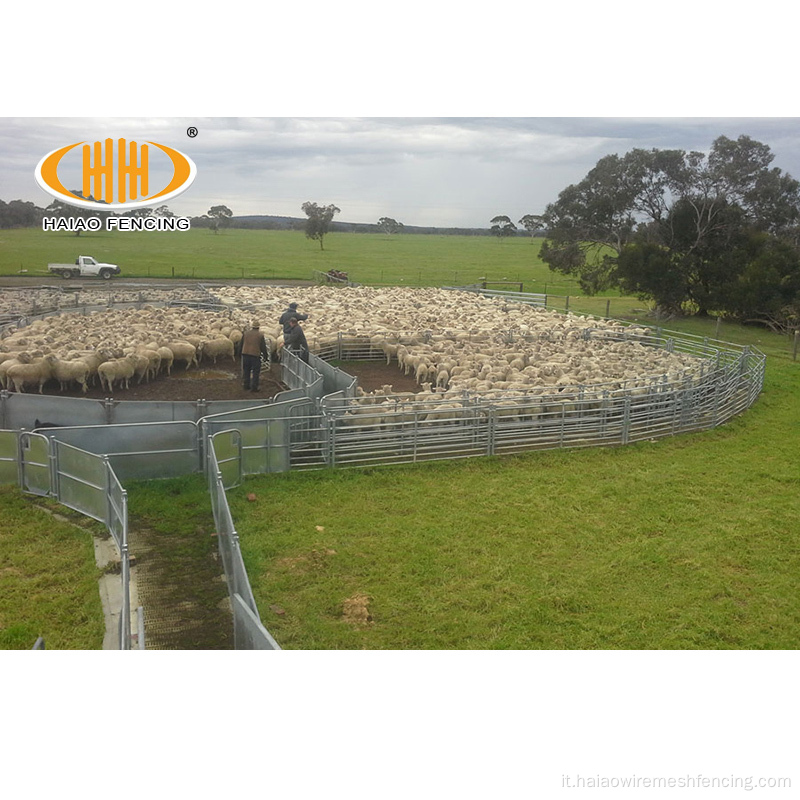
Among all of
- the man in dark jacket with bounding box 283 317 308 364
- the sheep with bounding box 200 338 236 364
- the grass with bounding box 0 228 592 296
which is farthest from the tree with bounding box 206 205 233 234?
the man in dark jacket with bounding box 283 317 308 364

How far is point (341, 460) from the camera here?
12695 mm

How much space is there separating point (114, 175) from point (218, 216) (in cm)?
1512

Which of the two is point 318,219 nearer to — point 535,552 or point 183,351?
point 183,351

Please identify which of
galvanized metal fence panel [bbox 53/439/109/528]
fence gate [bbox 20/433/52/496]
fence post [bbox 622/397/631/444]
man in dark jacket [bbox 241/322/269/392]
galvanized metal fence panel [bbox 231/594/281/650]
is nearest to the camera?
galvanized metal fence panel [bbox 231/594/281/650]

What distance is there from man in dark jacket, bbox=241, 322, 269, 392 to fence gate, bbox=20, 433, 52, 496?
19.3ft

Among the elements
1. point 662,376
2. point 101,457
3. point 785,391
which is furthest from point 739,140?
point 101,457

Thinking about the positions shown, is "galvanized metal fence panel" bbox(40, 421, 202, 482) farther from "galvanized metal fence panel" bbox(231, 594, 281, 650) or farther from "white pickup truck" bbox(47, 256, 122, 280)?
"white pickup truck" bbox(47, 256, 122, 280)

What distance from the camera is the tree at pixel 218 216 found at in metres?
29.9

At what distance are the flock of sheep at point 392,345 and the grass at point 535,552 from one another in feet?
9.69

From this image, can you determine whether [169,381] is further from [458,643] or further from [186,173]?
[458,643]

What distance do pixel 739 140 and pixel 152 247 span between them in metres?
29.1

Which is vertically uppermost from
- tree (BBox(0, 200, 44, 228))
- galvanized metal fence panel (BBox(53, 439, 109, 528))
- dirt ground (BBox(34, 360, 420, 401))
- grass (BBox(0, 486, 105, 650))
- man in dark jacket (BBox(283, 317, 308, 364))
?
tree (BBox(0, 200, 44, 228))

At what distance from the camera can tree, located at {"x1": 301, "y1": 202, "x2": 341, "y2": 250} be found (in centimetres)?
5087

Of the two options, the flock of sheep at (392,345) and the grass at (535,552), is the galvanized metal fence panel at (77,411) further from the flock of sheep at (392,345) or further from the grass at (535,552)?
the flock of sheep at (392,345)
